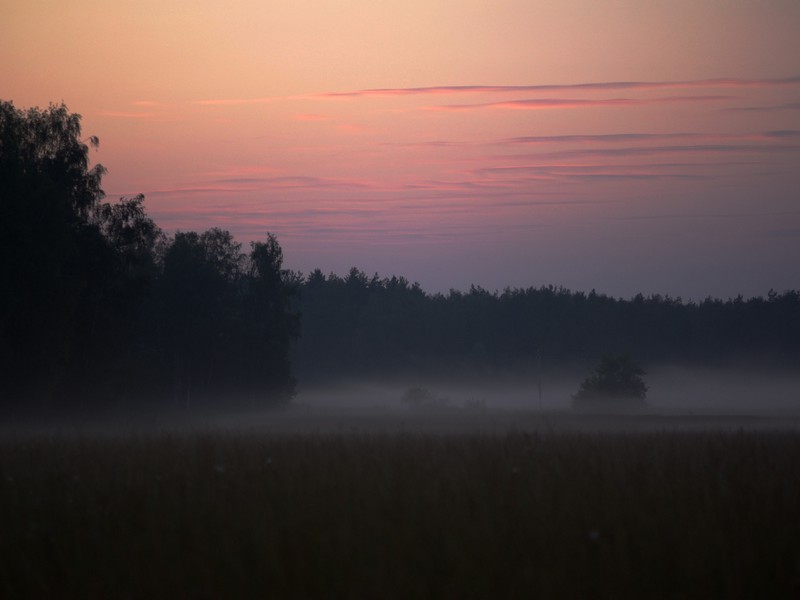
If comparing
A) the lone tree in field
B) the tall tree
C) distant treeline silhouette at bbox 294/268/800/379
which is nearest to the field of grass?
the tall tree

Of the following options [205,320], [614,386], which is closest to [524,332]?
[614,386]

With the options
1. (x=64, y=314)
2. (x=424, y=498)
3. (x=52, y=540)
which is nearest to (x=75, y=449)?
(x=52, y=540)

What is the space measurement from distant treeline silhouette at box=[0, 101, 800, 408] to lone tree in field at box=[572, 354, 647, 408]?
24436 mm

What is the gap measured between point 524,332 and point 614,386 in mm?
67745

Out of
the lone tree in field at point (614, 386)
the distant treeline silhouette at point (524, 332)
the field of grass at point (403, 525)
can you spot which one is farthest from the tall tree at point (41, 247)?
the distant treeline silhouette at point (524, 332)

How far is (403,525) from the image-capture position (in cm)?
876

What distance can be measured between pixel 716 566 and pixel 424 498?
331cm

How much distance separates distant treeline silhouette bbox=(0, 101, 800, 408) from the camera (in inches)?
1463

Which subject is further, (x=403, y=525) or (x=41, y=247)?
(x=41, y=247)

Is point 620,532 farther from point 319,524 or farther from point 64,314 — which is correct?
point 64,314

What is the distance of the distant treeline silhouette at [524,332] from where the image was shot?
136 metres

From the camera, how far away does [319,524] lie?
29.0 ft

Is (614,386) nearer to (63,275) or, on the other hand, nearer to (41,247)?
(63,275)

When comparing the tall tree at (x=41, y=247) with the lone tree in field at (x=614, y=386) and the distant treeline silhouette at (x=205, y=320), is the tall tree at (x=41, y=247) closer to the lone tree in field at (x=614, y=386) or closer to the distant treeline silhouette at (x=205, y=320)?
the distant treeline silhouette at (x=205, y=320)
